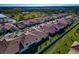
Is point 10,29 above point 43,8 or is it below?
below

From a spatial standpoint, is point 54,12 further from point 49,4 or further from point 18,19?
point 18,19

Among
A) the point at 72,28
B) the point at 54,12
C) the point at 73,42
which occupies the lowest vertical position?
the point at 73,42

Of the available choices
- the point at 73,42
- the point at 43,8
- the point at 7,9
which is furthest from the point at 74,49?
the point at 7,9

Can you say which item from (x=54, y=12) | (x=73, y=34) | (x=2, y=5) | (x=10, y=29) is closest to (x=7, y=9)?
(x=2, y=5)
